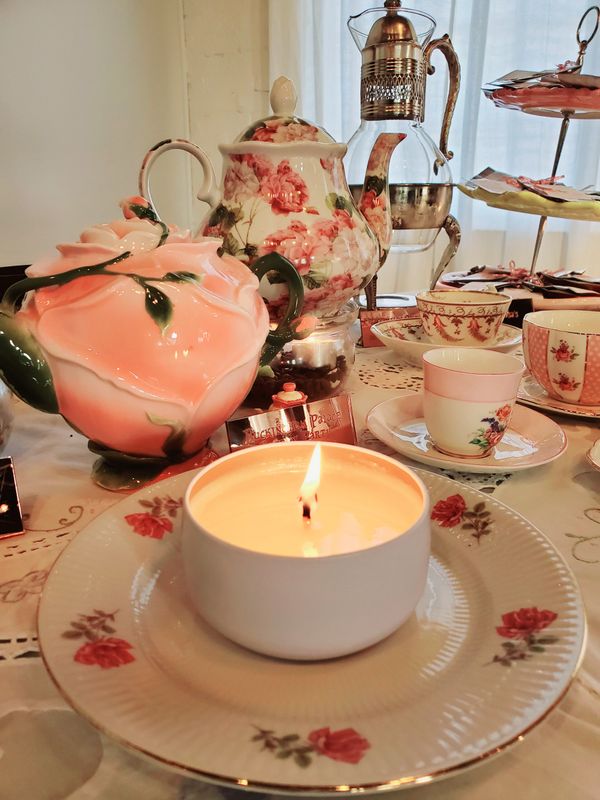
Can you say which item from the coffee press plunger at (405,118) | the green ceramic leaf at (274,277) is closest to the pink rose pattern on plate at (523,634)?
the green ceramic leaf at (274,277)

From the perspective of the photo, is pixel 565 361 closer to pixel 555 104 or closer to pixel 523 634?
pixel 523 634

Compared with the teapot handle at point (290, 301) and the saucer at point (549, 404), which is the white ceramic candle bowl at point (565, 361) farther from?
the teapot handle at point (290, 301)

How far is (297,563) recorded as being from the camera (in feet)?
0.71

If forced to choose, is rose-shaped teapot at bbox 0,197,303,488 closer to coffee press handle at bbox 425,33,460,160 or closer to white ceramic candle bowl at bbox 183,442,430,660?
white ceramic candle bowl at bbox 183,442,430,660

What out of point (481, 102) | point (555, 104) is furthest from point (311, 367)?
point (481, 102)

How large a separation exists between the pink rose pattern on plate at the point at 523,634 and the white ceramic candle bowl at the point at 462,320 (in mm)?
480

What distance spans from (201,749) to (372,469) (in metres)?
0.16

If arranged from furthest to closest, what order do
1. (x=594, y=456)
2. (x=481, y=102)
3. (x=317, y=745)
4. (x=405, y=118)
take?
(x=481, y=102) < (x=405, y=118) < (x=594, y=456) < (x=317, y=745)

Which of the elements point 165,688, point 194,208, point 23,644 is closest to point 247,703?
point 165,688

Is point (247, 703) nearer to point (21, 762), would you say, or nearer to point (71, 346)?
point (21, 762)

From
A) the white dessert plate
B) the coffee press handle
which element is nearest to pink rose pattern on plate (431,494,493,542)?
the white dessert plate

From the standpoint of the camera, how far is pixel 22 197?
1.61 meters

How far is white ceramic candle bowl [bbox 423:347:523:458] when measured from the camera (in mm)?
453

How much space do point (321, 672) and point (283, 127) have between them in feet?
1.65
